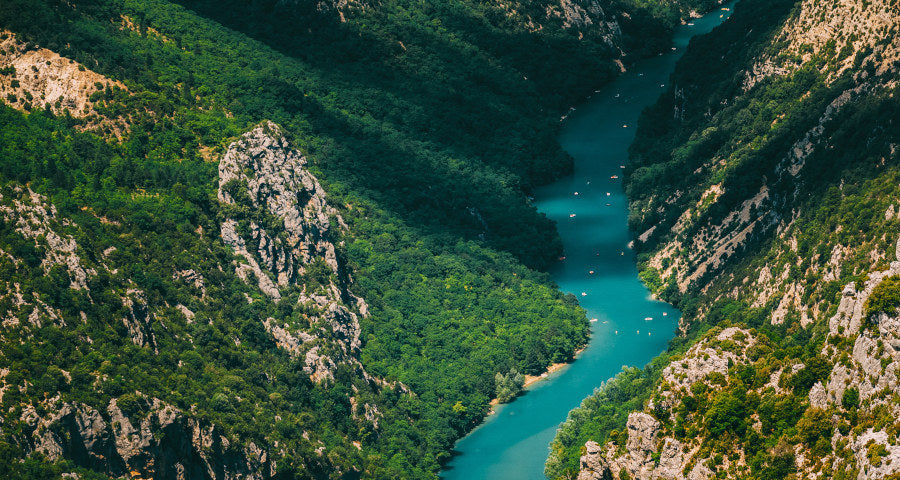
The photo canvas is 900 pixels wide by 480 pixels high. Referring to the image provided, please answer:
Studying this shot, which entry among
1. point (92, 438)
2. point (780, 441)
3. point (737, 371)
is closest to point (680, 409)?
point (737, 371)

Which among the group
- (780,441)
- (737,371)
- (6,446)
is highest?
(737,371)

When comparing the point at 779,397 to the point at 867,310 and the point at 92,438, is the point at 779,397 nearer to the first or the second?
the point at 867,310

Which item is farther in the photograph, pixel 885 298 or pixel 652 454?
pixel 652 454

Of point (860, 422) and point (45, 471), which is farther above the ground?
point (860, 422)

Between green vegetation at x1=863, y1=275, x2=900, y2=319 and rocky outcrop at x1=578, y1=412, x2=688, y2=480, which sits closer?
green vegetation at x1=863, y1=275, x2=900, y2=319

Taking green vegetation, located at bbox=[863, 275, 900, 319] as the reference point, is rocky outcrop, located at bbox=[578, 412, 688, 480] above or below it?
below

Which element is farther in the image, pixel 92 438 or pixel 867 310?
pixel 92 438

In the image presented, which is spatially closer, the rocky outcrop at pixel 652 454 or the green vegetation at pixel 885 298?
the green vegetation at pixel 885 298

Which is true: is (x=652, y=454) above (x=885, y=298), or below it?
below

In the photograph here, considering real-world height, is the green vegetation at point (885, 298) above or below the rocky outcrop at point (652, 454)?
above

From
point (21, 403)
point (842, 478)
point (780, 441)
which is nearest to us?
point (842, 478)

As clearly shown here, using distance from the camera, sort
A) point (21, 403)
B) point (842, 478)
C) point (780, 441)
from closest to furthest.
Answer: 1. point (842, 478)
2. point (780, 441)
3. point (21, 403)
